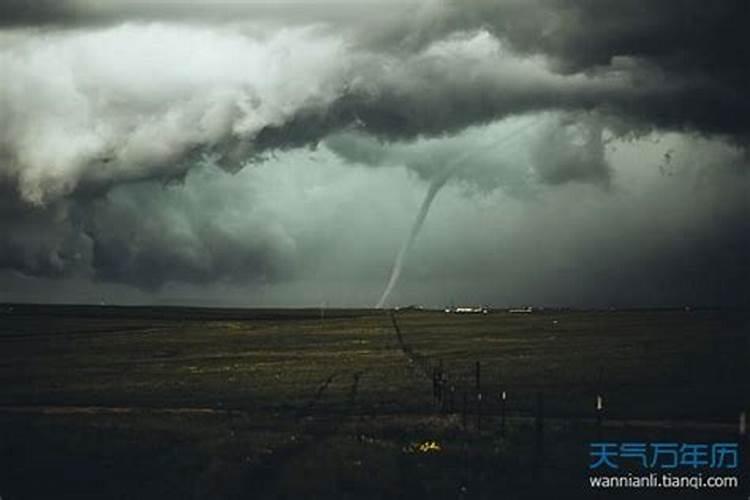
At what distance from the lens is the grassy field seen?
28.8m

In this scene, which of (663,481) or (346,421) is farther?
(346,421)

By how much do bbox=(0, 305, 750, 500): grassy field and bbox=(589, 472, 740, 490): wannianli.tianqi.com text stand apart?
655 mm

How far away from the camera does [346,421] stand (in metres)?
43.1

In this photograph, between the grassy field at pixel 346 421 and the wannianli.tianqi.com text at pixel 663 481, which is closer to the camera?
A: the wannianli.tianqi.com text at pixel 663 481

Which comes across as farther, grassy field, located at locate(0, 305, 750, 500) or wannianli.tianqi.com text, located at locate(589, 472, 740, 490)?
grassy field, located at locate(0, 305, 750, 500)

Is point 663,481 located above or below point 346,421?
above

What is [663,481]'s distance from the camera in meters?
28.6

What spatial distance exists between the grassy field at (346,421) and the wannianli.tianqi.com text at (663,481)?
0.66 meters

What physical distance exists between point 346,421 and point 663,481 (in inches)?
723

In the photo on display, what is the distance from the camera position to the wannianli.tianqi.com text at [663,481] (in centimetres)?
2788

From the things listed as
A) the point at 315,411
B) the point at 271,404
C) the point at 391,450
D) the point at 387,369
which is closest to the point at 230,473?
the point at 391,450

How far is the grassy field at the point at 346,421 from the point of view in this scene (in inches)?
1136

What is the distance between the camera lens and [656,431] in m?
37.6

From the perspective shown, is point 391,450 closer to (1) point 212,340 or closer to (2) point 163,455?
(2) point 163,455
